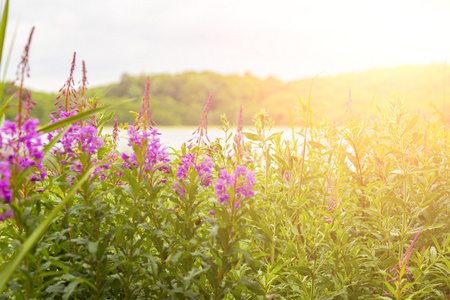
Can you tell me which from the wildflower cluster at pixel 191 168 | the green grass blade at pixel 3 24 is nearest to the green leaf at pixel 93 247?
the wildflower cluster at pixel 191 168

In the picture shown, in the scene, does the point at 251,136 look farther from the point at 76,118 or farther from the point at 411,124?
the point at 76,118

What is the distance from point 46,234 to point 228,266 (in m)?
1.22

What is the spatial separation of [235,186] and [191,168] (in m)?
0.71

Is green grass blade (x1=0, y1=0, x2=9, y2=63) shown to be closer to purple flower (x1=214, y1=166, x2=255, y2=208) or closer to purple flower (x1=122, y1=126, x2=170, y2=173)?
purple flower (x1=122, y1=126, x2=170, y2=173)

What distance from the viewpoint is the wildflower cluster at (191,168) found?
2977 millimetres

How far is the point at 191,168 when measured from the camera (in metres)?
3.00

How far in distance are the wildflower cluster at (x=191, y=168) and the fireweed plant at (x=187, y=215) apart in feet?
0.04

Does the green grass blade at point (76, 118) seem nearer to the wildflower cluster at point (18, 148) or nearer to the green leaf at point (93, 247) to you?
the wildflower cluster at point (18, 148)

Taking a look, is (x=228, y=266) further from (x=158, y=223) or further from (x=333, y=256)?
(x=333, y=256)

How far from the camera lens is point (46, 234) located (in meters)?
2.67

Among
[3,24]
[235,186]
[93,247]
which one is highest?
[3,24]

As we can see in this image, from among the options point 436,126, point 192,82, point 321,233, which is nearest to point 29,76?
point 321,233

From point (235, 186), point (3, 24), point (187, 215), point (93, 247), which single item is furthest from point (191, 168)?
point (3, 24)

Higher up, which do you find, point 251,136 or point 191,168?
point 251,136
